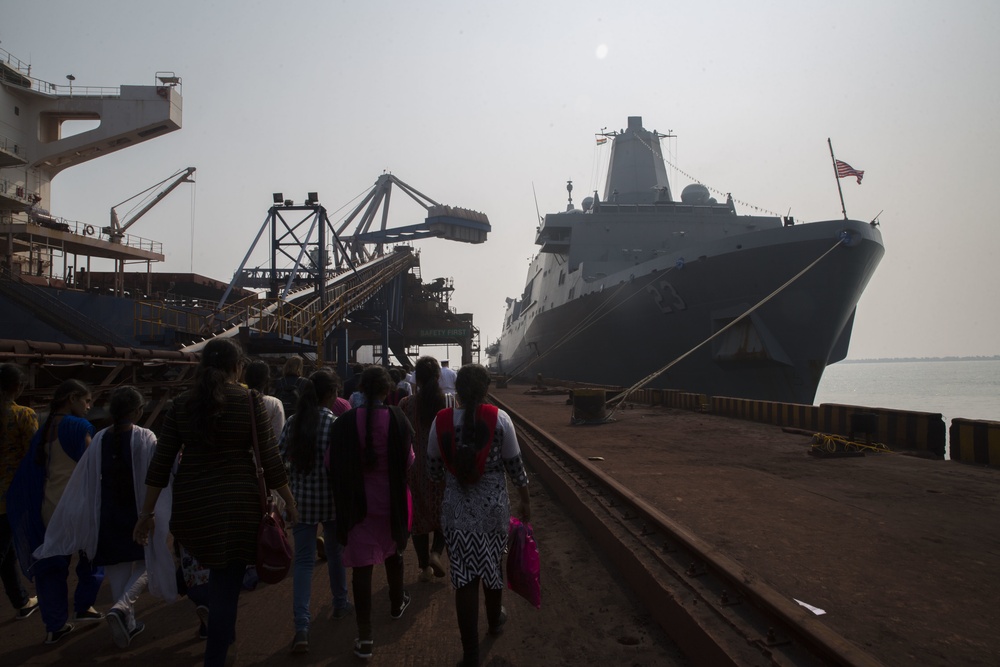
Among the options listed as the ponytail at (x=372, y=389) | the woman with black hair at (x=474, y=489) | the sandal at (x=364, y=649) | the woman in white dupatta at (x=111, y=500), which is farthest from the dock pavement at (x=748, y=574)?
the ponytail at (x=372, y=389)

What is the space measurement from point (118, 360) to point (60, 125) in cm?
2469

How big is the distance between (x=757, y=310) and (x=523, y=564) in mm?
14773

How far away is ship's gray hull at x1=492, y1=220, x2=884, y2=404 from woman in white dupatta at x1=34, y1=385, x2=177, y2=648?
39.3 ft

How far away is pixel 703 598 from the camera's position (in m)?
3.20

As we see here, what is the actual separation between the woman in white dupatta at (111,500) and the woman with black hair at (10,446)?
2.27ft

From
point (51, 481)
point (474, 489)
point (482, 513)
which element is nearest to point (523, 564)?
point (482, 513)

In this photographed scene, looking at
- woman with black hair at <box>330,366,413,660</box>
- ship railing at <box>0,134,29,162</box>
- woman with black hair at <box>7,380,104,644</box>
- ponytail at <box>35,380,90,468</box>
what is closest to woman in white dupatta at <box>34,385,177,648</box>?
woman with black hair at <box>7,380,104,644</box>

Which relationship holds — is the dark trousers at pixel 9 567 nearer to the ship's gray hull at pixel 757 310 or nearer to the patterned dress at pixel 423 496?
the patterned dress at pixel 423 496

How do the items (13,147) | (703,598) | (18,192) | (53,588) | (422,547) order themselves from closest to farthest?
(703,598) → (53,588) → (422,547) → (18,192) → (13,147)

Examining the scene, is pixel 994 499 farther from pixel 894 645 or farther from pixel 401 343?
pixel 401 343

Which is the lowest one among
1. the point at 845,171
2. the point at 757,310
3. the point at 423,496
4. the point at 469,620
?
the point at 469,620

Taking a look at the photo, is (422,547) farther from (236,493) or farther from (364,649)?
(236,493)

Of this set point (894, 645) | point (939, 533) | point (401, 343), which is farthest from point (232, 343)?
point (401, 343)

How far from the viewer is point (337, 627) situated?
352 cm
